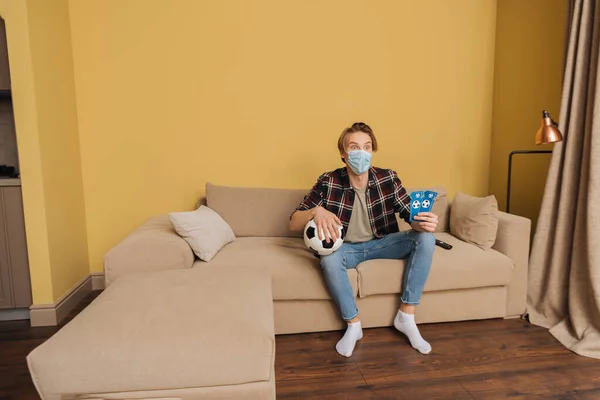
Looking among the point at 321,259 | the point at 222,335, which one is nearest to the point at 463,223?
the point at 321,259

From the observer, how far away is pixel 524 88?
2.72 meters

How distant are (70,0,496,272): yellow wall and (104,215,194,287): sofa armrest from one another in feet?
2.82

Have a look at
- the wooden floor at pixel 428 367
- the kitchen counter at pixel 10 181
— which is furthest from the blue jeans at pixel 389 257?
the kitchen counter at pixel 10 181

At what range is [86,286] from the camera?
265 cm

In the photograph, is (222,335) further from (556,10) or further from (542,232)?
(556,10)

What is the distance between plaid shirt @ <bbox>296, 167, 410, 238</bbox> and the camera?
6.86ft

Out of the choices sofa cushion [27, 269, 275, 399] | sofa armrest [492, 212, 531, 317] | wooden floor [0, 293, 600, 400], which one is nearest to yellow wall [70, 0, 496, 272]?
sofa armrest [492, 212, 531, 317]

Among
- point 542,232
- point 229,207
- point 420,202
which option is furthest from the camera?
point 229,207

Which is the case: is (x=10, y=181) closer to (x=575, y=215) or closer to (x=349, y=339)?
(x=349, y=339)

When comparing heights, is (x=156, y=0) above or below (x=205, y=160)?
above

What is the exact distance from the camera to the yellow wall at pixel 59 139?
216 centimetres

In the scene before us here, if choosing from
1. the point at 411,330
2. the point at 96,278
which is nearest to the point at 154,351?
the point at 411,330

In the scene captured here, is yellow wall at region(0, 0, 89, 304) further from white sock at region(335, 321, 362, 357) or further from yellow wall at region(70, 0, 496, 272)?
white sock at region(335, 321, 362, 357)

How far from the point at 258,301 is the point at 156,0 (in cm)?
221
